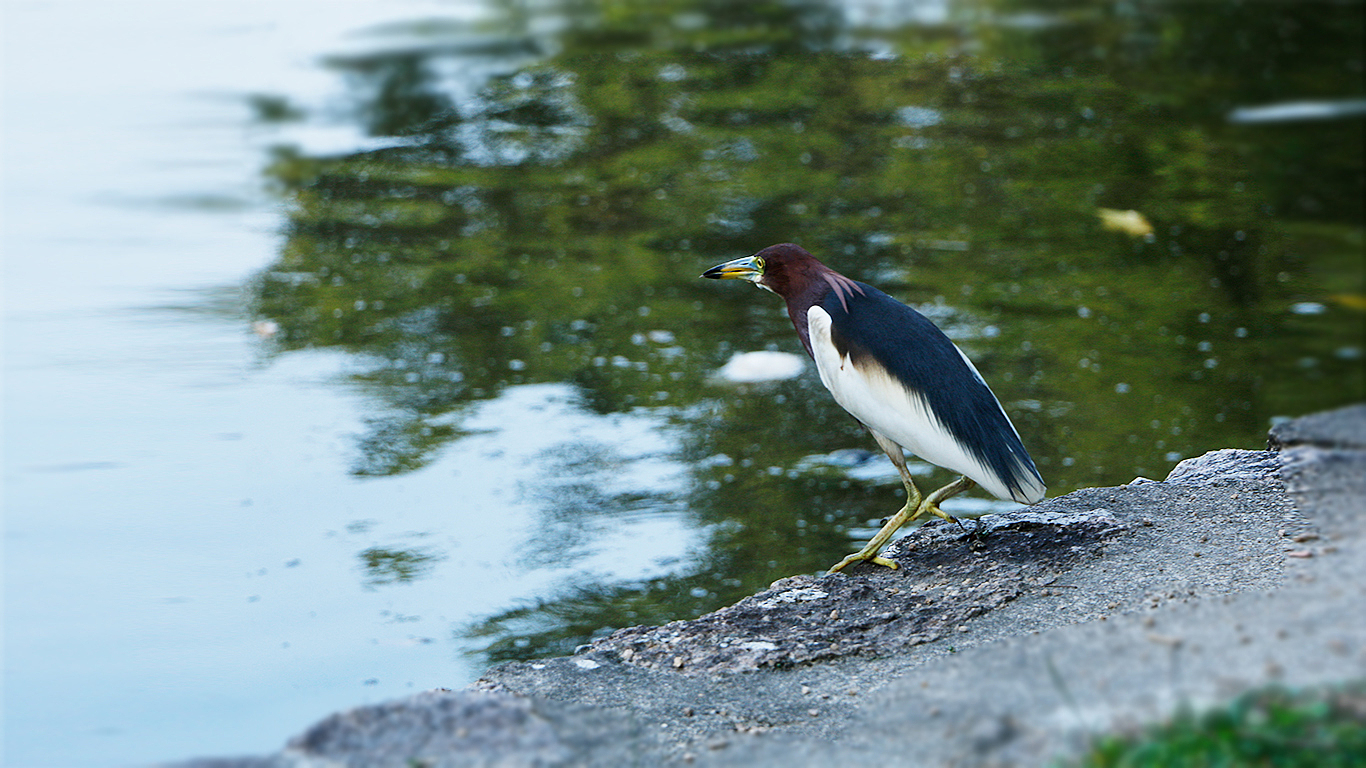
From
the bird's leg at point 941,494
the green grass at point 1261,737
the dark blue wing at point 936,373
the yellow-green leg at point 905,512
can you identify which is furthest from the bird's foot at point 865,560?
the green grass at point 1261,737

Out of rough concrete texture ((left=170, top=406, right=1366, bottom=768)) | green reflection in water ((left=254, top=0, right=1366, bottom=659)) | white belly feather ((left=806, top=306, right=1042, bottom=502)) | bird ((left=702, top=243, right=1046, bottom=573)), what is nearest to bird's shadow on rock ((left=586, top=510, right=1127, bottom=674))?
rough concrete texture ((left=170, top=406, right=1366, bottom=768))

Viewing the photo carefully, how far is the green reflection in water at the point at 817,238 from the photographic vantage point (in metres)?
4.82

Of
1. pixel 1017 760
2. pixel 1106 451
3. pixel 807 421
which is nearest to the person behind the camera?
pixel 1017 760

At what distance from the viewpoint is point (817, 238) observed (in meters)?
6.76

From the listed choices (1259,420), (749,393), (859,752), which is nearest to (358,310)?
(749,393)

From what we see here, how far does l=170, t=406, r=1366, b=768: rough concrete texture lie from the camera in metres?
2.26

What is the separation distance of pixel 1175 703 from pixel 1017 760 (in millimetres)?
265

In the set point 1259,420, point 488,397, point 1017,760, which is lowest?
point 1259,420

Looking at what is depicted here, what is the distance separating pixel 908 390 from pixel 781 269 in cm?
55

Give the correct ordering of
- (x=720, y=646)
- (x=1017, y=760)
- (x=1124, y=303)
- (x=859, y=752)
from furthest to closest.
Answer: (x=1124, y=303), (x=720, y=646), (x=859, y=752), (x=1017, y=760)

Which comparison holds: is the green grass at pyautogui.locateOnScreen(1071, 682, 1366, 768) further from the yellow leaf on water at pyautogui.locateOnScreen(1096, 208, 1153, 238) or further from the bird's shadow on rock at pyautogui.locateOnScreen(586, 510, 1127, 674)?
the yellow leaf on water at pyautogui.locateOnScreen(1096, 208, 1153, 238)

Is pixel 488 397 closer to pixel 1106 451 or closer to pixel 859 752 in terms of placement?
pixel 1106 451

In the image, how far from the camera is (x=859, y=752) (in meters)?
2.48

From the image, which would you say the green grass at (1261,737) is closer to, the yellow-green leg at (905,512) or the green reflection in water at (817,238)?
the green reflection in water at (817,238)
